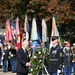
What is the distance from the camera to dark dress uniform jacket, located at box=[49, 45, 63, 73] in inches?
510

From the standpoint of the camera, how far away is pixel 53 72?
13023 mm

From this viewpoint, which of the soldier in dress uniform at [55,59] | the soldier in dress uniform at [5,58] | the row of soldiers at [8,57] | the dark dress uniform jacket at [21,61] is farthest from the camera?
the soldier in dress uniform at [5,58]

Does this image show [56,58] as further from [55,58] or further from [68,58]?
[68,58]

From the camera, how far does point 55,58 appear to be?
13102 mm

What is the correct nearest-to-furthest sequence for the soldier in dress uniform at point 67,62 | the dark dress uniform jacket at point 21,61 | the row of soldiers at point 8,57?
the dark dress uniform jacket at point 21,61
the soldier in dress uniform at point 67,62
the row of soldiers at point 8,57

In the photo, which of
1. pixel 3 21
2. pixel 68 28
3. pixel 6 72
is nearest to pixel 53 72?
pixel 6 72

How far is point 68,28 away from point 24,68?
594 inches

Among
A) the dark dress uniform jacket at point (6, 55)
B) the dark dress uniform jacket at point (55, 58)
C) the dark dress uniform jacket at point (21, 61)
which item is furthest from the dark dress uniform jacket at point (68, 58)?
the dark dress uniform jacket at point (21, 61)

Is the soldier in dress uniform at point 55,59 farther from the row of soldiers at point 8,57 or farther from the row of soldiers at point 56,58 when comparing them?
the row of soldiers at point 8,57

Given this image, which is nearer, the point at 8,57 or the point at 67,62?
the point at 67,62

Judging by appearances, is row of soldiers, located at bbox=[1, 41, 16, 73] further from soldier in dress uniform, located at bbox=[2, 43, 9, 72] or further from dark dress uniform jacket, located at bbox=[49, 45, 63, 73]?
dark dress uniform jacket, located at bbox=[49, 45, 63, 73]

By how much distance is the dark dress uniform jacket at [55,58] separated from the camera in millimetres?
12945

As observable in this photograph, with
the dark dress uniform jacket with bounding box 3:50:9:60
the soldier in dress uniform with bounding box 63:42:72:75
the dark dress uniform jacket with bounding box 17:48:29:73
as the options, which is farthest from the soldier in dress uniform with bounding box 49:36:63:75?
the dark dress uniform jacket with bounding box 3:50:9:60

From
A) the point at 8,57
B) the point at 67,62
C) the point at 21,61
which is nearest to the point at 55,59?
the point at 67,62
